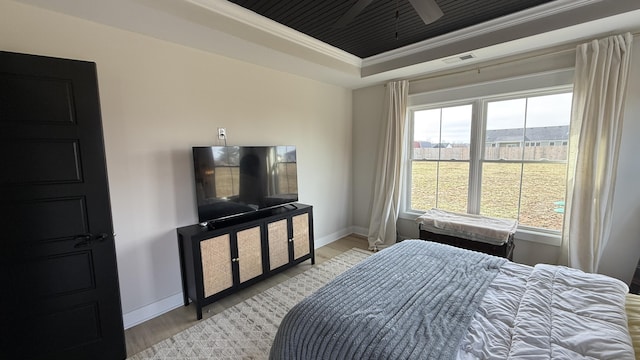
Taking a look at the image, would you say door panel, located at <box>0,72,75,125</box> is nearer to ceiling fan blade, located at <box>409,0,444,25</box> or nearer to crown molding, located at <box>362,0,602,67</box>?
ceiling fan blade, located at <box>409,0,444,25</box>

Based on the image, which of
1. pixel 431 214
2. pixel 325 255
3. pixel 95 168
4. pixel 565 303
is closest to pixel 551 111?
pixel 431 214

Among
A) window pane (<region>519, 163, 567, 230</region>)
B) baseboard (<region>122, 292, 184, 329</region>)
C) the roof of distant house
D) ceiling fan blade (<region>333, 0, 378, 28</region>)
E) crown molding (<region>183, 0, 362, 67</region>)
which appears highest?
crown molding (<region>183, 0, 362, 67</region>)

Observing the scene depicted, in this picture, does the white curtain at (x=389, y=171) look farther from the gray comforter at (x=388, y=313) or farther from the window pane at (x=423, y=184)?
the gray comforter at (x=388, y=313)

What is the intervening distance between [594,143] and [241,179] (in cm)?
345

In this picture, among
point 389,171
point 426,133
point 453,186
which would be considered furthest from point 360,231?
point 426,133

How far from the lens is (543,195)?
3014mm

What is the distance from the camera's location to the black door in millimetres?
1586

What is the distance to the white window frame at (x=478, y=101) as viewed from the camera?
2.81 meters

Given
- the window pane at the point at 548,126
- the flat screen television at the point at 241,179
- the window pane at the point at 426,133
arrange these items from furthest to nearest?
1. the window pane at the point at 426,133
2. the window pane at the point at 548,126
3. the flat screen television at the point at 241,179

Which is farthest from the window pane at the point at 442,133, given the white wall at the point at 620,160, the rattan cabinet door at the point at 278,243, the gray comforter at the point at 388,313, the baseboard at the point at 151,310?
the baseboard at the point at 151,310

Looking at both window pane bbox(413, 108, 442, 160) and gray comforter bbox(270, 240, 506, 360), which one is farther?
window pane bbox(413, 108, 442, 160)

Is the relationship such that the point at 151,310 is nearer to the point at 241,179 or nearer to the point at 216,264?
the point at 216,264

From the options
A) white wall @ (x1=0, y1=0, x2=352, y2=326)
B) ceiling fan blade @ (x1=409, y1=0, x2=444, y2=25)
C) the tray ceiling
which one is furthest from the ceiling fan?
white wall @ (x1=0, y1=0, x2=352, y2=326)

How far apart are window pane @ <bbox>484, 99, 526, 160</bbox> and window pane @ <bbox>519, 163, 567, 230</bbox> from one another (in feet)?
0.85
